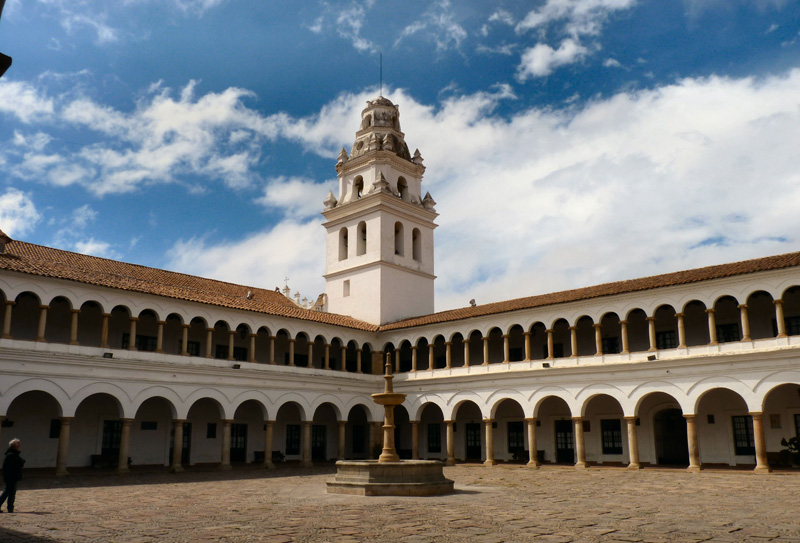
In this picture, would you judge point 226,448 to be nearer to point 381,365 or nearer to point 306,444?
point 306,444

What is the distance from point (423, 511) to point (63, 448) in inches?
575

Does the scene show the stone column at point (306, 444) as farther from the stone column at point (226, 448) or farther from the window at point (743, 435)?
the window at point (743, 435)

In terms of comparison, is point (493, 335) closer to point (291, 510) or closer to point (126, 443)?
point (126, 443)

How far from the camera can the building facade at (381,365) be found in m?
22.7

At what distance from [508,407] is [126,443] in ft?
51.7

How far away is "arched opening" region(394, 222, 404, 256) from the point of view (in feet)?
121

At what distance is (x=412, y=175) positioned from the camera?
3853 cm

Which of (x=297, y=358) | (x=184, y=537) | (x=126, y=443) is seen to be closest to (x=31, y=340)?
(x=126, y=443)

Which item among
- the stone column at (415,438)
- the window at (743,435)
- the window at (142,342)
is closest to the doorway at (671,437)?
the window at (743,435)

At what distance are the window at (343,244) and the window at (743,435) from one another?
2056 cm

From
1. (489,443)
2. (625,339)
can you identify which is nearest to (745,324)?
(625,339)

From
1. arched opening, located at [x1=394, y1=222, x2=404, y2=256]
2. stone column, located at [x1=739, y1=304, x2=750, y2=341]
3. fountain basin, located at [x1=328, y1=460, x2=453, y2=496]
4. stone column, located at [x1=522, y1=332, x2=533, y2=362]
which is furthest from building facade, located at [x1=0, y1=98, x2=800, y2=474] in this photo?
fountain basin, located at [x1=328, y1=460, x2=453, y2=496]

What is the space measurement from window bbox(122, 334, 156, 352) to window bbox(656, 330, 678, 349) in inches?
764

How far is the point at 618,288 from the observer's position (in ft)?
85.7
